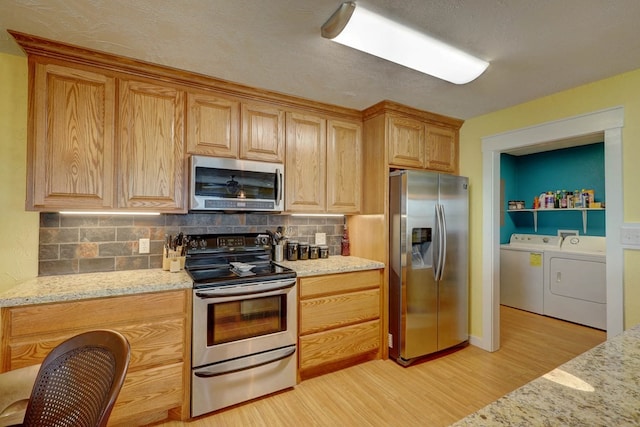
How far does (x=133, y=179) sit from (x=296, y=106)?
1406 mm

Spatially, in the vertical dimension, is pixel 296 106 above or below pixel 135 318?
above

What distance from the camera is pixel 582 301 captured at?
3453mm

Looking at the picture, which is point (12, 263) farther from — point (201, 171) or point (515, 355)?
point (515, 355)

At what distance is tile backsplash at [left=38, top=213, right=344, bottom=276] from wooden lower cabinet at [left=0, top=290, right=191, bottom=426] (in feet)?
1.85

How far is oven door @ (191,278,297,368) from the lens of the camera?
187cm

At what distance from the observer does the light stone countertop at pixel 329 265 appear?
2.31 m

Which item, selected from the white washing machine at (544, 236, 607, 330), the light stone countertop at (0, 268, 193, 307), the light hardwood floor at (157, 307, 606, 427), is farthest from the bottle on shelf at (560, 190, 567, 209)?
the light stone countertop at (0, 268, 193, 307)

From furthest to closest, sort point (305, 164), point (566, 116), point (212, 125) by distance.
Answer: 1. point (305, 164)
2. point (566, 116)
3. point (212, 125)

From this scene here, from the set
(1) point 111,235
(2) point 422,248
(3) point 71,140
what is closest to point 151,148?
(3) point 71,140

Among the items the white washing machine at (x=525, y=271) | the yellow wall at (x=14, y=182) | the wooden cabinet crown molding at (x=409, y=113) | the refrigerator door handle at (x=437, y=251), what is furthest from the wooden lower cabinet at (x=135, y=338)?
the white washing machine at (x=525, y=271)

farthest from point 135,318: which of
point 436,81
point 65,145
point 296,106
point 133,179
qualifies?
point 436,81

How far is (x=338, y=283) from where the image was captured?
2.42 meters

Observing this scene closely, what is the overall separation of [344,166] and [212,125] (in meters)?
1.23

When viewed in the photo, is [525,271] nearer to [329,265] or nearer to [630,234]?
[630,234]
